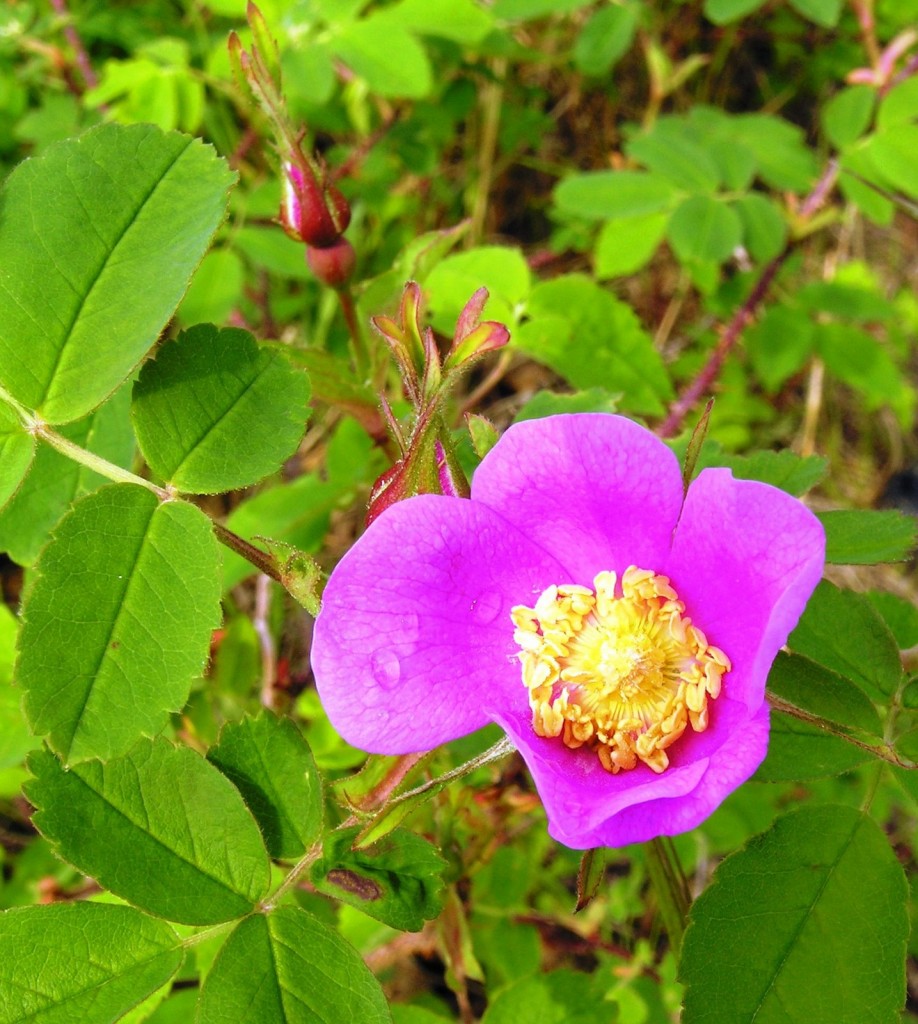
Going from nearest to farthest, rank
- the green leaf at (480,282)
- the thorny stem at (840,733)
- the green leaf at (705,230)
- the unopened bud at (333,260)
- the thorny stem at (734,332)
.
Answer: the thorny stem at (840,733)
the unopened bud at (333,260)
the green leaf at (480,282)
the thorny stem at (734,332)
the green leaf at (705,230)

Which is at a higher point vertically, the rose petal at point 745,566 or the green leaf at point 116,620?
the green leaf at point 116,620

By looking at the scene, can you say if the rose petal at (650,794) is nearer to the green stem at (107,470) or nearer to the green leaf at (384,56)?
the green stem at (107,470)

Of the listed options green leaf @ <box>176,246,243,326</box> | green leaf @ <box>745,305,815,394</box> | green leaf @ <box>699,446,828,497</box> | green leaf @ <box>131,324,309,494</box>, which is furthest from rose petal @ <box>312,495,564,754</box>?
green leaf @ <box>745,305,815,394</box>

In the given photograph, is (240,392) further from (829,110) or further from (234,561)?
(829,110)

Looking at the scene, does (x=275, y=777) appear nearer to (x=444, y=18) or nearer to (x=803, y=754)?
→ (x=803, y=754)

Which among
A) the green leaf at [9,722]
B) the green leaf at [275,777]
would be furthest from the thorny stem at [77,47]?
the green leaf at [275,777]

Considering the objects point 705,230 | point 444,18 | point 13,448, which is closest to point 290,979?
point 13,448
